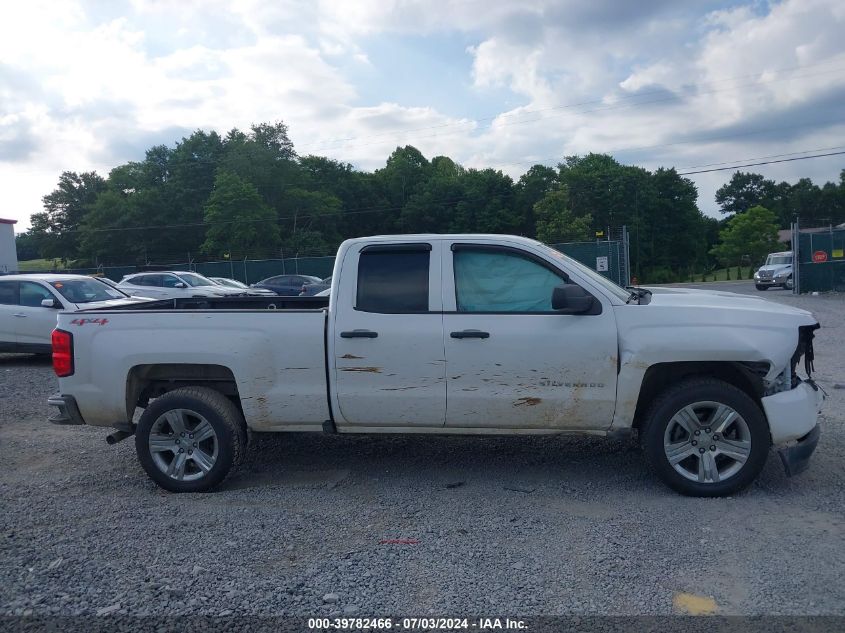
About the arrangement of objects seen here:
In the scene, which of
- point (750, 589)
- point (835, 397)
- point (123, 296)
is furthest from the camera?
point (123, 296)

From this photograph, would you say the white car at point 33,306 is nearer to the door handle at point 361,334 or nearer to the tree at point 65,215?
the door handle at point 361,334

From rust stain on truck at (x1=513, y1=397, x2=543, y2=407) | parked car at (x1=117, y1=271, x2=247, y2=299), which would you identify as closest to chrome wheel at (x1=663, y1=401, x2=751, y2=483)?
rust stain on truck at (x1=513, y1=397, x2=543, y2=407)

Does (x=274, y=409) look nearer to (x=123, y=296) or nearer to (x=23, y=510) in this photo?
(x=23, y=510)

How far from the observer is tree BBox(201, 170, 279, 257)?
55.9m

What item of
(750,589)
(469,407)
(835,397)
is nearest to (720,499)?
(750,589)

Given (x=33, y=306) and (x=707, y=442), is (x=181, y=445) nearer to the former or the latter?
(x=707, y=442)

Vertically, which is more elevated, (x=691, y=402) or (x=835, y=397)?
(x=691, y=402)

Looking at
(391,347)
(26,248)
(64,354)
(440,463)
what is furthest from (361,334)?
(26,248)

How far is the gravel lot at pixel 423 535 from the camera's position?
3674 millimetres

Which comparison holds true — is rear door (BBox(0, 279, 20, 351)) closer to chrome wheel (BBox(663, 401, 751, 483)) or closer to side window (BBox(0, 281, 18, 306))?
side window (BBox(0, 281, 18, 306))

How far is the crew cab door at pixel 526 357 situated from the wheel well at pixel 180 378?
5.86ft

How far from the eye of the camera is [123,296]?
43.8ft

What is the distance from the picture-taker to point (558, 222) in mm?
50875

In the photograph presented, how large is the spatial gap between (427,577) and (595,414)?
185 centimetres
